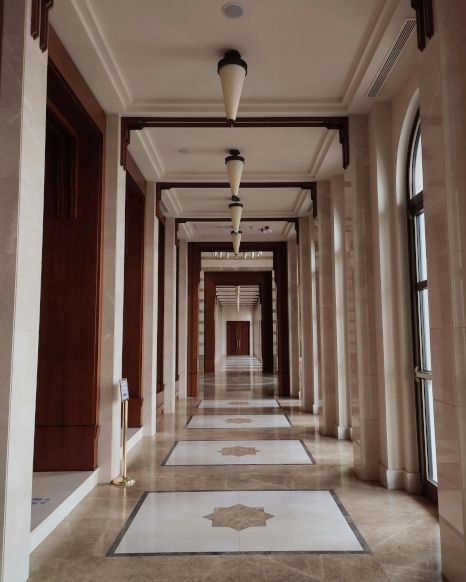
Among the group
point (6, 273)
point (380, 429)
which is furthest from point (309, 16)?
point (380, 429)

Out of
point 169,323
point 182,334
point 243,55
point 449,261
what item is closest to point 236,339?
point 182,334

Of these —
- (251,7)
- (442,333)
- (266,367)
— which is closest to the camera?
(442,333)

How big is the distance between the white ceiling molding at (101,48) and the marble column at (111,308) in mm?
438

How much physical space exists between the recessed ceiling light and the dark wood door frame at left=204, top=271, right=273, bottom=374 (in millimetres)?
12825

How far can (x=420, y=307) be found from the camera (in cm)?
461

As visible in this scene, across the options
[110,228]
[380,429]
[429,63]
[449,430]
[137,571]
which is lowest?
[137,571]

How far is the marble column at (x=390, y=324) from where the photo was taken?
15.2 ft

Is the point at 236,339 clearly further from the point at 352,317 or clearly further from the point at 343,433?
the point at 352,317

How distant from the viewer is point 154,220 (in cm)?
760

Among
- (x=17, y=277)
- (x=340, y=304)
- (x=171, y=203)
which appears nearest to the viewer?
(x=17, y=277)

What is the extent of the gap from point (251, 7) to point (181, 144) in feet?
9.07

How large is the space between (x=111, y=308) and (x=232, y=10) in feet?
9.54

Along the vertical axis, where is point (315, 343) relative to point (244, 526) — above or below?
above

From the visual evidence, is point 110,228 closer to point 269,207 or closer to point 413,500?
point 413,500
